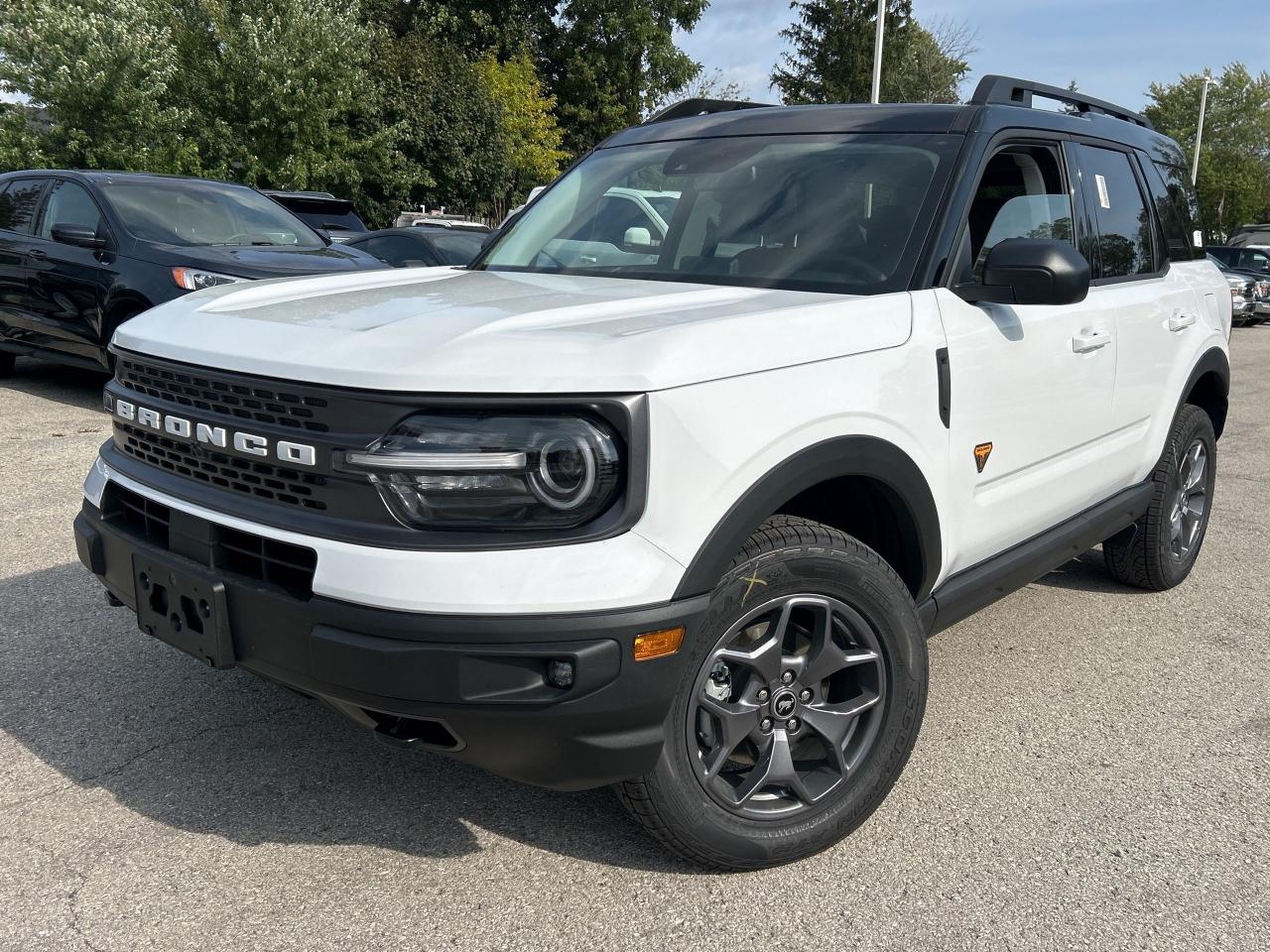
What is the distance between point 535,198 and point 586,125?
41070 mm

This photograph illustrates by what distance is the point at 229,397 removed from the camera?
2404mm

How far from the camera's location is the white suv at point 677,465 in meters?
2.10

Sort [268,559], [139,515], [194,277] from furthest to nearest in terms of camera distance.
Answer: [194,277] → [139,515] → [268,559]

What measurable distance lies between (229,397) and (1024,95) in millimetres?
2728

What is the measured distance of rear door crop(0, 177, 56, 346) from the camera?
8.33 meters

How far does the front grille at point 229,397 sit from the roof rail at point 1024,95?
7.26 feet

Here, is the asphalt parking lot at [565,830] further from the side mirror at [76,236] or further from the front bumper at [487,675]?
the side mirror at [76,236]

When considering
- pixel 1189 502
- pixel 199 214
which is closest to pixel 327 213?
pixel 199 214

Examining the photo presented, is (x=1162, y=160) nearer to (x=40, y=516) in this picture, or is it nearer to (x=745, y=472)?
(x=745, y=472)

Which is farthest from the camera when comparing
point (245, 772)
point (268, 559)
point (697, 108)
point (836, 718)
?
point (697, 108)

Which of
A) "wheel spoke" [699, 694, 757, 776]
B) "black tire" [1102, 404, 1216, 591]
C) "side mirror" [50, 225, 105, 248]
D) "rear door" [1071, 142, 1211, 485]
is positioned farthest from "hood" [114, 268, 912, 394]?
"side mirror" [50, 225, 105, 248]

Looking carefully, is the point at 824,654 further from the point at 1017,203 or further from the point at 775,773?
the point at 1017,203

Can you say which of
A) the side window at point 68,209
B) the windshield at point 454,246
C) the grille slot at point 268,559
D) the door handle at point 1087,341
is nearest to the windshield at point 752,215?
the door handle at point 1087,341

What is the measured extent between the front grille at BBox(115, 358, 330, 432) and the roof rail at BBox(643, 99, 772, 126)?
2.13 m
